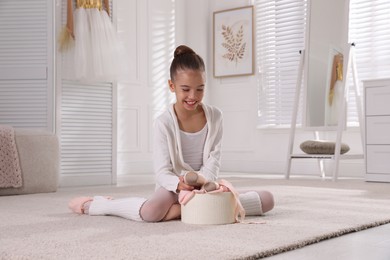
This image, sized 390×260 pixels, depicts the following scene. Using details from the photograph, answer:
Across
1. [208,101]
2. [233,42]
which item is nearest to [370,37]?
[233,42]

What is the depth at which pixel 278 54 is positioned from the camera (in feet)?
17.4

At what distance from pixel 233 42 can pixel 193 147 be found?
378cm

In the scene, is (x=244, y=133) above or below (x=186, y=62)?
below

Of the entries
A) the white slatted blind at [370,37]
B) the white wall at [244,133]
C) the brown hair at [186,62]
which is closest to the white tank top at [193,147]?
the brown hair at [186,62]

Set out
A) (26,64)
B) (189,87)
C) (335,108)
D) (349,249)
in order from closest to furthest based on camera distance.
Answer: (349,249), (189,87), (26,64), (335,108)

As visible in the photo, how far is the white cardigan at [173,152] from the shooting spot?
190cm

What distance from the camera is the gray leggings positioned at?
182 cm

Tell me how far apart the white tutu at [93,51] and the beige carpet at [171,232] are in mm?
1470

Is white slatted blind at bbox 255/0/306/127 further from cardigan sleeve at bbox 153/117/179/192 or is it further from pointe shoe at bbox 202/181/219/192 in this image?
pointe shoe at bbox 202/181/219/192

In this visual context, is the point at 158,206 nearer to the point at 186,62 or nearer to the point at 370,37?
the point at 186,62

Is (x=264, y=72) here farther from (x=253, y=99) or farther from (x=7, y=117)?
(x=7, y=117)

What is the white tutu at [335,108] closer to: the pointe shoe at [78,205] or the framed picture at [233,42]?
the framed picture at [233,42]

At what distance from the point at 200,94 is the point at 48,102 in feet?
6.67

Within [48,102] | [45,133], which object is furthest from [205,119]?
[48,102]
